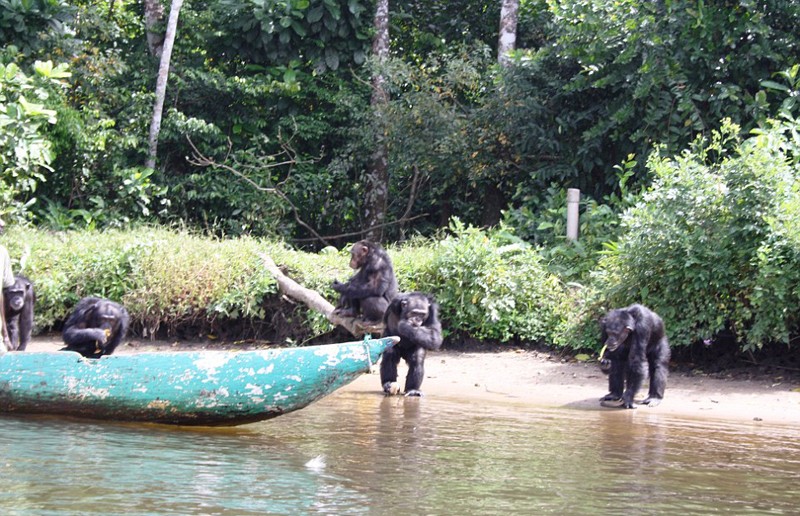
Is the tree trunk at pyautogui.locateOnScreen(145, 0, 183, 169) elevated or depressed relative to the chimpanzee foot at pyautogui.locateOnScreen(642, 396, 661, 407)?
elevated

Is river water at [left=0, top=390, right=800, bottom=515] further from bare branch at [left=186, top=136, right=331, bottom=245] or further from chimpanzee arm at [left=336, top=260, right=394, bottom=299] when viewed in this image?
bare branch at [left=186, top=136, right=331, bottom=245]

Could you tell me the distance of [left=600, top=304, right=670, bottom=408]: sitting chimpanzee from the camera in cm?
962

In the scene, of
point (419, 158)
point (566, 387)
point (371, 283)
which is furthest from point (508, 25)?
point (566, 387)

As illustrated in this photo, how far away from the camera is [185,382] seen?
8000mm

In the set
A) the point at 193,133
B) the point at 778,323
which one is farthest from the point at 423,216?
the point at 778,323

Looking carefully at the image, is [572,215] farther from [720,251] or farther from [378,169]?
[378,169]

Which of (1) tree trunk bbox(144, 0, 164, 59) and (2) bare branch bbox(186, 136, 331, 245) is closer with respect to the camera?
(2) bare branch bbox(186, 136, 331, 245)

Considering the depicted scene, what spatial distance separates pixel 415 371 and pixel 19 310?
3856 mm

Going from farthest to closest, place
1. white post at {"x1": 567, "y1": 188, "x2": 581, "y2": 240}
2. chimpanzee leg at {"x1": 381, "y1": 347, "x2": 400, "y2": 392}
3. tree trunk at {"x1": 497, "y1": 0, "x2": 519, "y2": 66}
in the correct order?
tree trunk at {"x1": 497, "y1": 0, "x2": 519, "y2": 66} → white post at {"x1": 567, "y1": 188, "x2": 581, "y2": 240} → chimpanzee leg at {"x1": 381, "y1": 347, "x2": 400, "y2": 392}

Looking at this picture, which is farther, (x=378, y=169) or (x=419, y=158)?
(x=378, y=169)

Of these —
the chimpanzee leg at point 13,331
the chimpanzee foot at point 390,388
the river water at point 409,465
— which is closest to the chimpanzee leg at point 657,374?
the river water at point 409,465

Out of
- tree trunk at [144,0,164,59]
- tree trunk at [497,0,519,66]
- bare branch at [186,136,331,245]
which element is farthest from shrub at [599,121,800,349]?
tree trunk at [144,0,164,59]

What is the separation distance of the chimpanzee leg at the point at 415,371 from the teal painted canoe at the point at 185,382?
234 cm

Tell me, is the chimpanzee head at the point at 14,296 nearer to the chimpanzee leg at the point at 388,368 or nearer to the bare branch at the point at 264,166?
the chimpanzee leg at the point at 388,368
